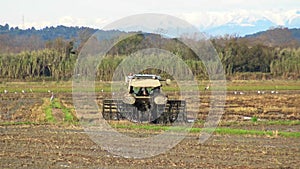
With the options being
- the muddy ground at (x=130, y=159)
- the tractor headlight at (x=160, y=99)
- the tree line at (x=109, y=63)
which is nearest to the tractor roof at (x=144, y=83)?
the tractor headlight at (x=160, y=99)

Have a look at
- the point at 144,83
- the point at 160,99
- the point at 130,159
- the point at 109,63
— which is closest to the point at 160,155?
the point at 130,159

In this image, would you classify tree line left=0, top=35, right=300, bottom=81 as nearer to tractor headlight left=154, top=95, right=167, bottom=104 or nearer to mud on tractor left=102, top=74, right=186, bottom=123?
mud on tractor left=102, top=74, right=186, bottom=123

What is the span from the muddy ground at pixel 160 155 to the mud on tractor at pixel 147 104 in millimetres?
4307

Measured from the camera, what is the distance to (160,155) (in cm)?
1370

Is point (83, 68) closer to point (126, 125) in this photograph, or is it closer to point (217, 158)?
point (126, 125)

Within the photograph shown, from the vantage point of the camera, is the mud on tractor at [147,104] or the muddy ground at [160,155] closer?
the muddy ground at [160,155]

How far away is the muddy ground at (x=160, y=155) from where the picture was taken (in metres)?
12.2

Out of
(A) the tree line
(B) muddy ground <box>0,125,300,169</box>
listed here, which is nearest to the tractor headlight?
(B) muddy ground <box>0,125,300,169</box>

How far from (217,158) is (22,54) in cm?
6691

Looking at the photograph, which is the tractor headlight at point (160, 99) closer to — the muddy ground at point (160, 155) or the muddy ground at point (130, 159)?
the muddy ground at point (130, 159)

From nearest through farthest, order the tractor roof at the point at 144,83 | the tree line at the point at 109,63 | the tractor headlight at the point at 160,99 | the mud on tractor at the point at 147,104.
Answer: the tractor headlight at the point at 160,99
the mud on tractor at the point at 147,104
the tractor roof at the point at 144,83
the tree line at the point at 109,63

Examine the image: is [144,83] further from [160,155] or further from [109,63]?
[109,63]

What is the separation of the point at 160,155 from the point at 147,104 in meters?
8.92

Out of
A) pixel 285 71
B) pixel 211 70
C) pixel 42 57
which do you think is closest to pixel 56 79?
pixel 42 57
